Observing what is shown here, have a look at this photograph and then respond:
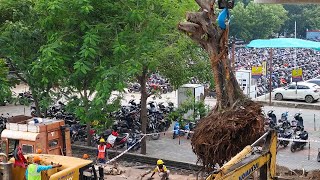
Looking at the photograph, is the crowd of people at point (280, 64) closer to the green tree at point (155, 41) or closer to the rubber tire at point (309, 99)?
the rubber tire at point (309, 99)

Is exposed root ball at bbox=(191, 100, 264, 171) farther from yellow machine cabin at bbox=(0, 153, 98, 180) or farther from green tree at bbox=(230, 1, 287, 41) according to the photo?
green tree at bbox=(230, 1, 287, 41)

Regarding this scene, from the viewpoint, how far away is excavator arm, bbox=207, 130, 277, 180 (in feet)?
22.0

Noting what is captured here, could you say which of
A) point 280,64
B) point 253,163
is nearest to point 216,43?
point 253,163

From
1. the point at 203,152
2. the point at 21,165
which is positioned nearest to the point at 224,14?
the point at 203,152

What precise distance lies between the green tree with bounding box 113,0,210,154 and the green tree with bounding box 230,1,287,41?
138 feet

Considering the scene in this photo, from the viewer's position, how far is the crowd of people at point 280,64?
101 ft

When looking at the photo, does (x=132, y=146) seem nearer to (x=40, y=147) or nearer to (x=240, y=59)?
(x=40, y=147)

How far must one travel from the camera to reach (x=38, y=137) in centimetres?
1220

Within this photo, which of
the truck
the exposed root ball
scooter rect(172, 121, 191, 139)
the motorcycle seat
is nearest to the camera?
the exposed root ball

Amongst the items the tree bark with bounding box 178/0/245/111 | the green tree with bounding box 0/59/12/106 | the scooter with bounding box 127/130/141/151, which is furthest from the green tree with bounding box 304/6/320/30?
the tree bark with bounding box 178/0/245/111

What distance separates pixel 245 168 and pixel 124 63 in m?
7.49

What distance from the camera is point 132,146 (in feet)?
54.7

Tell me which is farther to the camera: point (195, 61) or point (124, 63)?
point (195, 61)

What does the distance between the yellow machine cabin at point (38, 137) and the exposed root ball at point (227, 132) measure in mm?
5461
